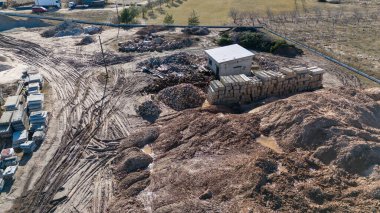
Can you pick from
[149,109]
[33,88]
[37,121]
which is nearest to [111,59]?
[33,88]

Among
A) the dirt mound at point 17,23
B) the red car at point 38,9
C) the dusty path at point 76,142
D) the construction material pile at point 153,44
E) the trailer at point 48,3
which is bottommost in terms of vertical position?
the dusty path at point 76,142

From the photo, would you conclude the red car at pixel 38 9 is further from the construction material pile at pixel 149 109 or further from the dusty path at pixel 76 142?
the construction material pile at pixel 149 109

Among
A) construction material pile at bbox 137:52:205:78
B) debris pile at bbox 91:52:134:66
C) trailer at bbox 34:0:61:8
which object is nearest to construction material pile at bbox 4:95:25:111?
debris pile at bbox 91:52:134:66

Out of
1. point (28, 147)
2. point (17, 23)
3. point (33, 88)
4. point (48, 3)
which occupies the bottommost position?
point (28, 147)

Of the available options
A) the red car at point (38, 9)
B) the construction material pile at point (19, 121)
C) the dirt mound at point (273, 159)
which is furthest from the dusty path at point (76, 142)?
the red car at point (38, 9)

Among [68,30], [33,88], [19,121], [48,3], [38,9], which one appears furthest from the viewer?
[48,3]

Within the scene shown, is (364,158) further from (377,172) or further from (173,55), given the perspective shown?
(173,55)

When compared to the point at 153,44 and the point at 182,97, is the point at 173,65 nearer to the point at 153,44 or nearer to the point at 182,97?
the point at 153,44
